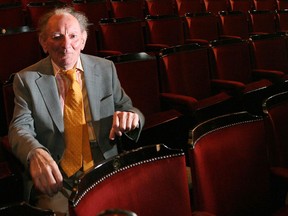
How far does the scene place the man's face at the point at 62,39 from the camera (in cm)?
51

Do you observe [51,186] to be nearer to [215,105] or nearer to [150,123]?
[150,123]

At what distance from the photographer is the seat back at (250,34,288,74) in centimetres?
103

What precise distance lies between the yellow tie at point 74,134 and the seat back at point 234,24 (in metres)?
0.88

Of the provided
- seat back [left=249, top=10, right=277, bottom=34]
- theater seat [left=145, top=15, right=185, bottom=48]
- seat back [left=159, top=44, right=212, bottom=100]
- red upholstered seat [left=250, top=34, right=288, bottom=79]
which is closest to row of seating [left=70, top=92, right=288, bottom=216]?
seat back [left=159, top=44, right=212, bottom=100]

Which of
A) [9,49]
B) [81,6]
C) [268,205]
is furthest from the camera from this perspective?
[81,6]

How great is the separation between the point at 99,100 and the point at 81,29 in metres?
0.10

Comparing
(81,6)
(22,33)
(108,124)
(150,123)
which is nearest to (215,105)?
(150,123)

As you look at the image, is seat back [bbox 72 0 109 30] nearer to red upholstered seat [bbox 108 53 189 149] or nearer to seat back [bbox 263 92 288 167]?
red upholstered seat [bbox 108 53 189 149]

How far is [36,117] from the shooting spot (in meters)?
0.50

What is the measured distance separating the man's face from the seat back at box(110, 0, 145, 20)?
2.72ft

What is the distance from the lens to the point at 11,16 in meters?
1.12

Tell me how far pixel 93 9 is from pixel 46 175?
93 centimetres

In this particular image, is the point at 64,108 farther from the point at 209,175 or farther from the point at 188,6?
the point at 188,6

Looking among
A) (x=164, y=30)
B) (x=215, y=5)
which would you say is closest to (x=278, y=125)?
(x=164, y=30)
